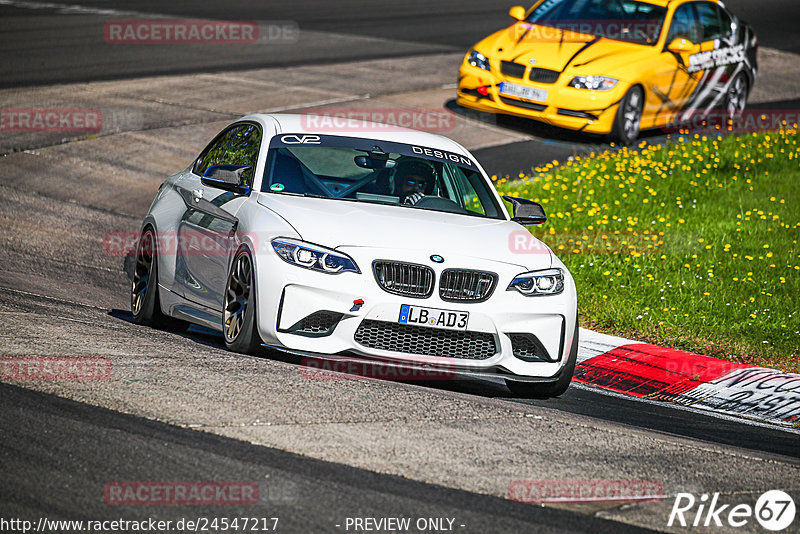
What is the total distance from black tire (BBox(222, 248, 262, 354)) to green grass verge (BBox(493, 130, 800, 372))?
362 cm

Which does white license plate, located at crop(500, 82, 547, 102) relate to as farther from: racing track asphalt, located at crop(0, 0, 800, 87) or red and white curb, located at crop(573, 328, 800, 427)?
red and white curb, located at crop(573, 328, 800, 427)

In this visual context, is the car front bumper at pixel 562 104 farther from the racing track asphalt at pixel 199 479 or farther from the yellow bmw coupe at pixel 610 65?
the racing track asphalt at pixel 199 479

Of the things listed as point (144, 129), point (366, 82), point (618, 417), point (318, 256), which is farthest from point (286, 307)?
point (366, 82)

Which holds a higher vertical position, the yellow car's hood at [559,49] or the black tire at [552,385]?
the yellow car's hood at [559,49]

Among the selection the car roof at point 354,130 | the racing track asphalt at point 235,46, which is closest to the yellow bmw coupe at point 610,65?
the racing track asphalt at point 235,46

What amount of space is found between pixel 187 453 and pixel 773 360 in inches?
214

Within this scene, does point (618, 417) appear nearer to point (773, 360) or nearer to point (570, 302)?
point (570, 302)

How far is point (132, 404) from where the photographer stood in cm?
593

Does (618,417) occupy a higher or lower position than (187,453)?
lower

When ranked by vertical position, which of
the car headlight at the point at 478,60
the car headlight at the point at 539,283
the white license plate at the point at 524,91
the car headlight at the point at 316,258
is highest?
the car headlight at the point at 316,258

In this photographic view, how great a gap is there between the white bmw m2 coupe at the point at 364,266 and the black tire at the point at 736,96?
1127 cm

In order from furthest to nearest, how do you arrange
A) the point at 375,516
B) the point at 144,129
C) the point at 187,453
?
the point at 144,129
the point at 187,453
the point at 375,516

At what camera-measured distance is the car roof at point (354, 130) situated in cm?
861

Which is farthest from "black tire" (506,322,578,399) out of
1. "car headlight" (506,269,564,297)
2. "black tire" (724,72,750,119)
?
"black tire" (724,72,750,119)
